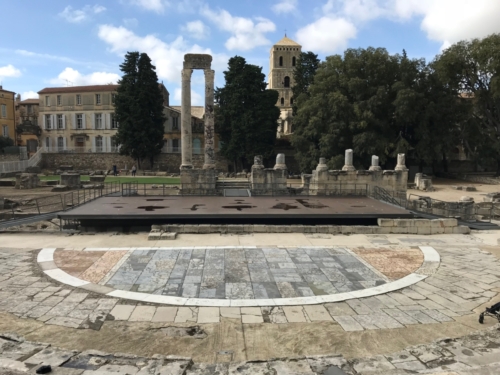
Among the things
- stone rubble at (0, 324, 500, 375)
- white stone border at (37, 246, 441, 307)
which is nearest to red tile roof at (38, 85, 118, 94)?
white stone border at (37, 246, 441, 307)

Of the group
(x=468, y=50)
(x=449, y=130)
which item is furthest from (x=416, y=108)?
(x=468, y=50)

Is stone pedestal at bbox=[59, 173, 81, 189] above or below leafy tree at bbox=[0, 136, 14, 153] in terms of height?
below

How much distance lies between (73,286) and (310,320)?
5003 millimetres

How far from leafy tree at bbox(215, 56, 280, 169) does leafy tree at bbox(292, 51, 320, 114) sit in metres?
5.41

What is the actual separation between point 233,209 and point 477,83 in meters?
35.2

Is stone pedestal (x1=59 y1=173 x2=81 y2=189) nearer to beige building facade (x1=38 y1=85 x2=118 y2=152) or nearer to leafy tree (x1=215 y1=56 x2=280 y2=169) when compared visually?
leafy tree (x1=215 y1=56 x2=280 y2=169)

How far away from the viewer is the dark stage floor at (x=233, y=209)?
14.7 meters

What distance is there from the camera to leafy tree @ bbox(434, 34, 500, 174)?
118ft

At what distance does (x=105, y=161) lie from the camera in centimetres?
4947

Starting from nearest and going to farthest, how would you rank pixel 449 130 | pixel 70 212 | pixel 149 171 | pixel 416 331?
pixel 416 331 < pixel 70 212 < pixel 449 130 < pixel 149 171

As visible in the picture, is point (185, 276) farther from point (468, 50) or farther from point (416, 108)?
point (468, 50)

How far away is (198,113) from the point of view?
6109cm

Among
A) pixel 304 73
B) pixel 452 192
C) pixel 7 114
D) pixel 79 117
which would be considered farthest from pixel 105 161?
pixel 452 192

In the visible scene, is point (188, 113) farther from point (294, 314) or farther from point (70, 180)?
point (294, 314)
